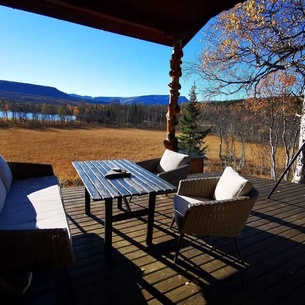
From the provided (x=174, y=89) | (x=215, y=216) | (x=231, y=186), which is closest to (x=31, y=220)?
(x=215, y=216)

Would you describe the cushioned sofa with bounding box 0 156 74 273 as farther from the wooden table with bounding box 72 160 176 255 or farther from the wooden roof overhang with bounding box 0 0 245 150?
the wooden roof overhang with bounding box 0 0 245 150

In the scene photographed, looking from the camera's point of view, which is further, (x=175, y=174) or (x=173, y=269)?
(x=175, y=174)

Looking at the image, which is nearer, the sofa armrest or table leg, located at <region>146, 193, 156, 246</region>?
table leg, located at <region>146, 193, 156, 246</region>

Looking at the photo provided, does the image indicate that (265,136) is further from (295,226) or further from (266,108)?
(295,226)

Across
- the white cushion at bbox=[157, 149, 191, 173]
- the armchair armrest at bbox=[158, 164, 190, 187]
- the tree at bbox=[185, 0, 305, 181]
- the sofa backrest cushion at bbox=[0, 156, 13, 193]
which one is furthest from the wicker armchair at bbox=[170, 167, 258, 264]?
the tree at bbox=[185, 0, 305, 181]

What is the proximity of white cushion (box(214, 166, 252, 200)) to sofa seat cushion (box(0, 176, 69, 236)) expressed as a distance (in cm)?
148

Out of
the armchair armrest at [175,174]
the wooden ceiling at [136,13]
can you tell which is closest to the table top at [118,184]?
the armchair armrest at [175,174]

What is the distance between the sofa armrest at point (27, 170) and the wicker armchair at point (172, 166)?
1287 millimetres

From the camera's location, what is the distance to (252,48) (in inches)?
227

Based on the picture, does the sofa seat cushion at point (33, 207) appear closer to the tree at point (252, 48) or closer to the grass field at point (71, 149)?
the tree at point (252, 48)

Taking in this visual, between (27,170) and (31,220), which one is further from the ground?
(27,170)

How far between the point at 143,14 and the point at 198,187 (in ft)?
8.49

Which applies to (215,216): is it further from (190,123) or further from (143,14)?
(190,123)

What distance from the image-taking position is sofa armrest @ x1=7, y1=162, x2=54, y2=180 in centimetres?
257
